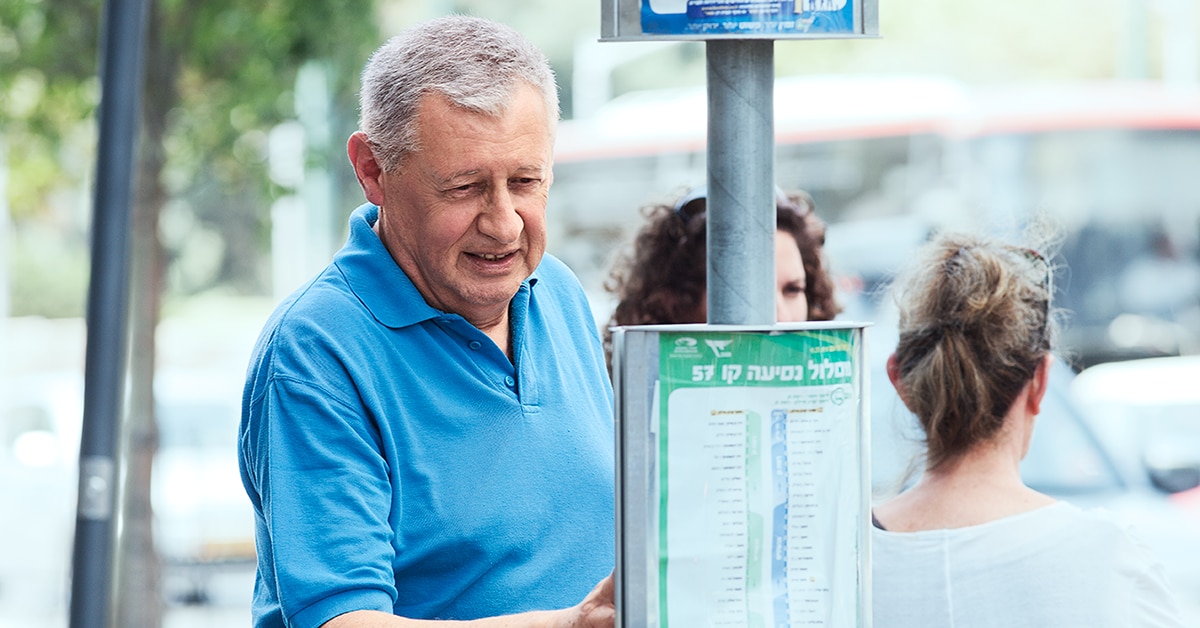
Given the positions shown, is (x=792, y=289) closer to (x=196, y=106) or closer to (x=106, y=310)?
(x=106, y=310)

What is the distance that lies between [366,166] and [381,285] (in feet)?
0.51

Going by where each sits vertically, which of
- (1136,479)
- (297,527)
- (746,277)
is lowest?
(1136,479)

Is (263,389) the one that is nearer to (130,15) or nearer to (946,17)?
(130,15)

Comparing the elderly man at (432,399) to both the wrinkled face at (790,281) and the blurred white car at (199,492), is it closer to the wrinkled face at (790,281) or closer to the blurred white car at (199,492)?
the wrinkled face at (790,281)

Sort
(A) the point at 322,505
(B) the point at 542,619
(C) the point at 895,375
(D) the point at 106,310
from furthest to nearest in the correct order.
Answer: (D) the point at 106,310, (C) the point at 895,375, (A) the point at 322,505, (B) the point at 542,619

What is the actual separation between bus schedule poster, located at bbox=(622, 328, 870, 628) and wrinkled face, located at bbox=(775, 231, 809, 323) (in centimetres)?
168

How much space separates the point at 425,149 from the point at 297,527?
47 cm

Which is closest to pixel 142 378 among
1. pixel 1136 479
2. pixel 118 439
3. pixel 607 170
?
pixel 118 439

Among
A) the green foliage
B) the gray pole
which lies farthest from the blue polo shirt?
the green foliage

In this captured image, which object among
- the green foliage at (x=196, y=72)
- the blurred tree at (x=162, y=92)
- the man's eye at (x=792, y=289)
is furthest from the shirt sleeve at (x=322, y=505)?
the blurred tree at (x=162, y=92)

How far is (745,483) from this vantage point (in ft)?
4.98

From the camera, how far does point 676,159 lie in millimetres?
14227

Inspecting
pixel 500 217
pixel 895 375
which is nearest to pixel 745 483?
pixel 500 217

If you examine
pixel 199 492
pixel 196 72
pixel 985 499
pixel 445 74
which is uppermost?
pixel 196 72
